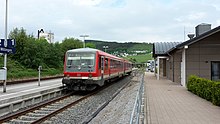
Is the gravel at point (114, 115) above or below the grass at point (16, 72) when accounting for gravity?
below

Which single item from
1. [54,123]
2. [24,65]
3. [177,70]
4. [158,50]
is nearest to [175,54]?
[177,70]

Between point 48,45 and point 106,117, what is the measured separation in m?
39.3

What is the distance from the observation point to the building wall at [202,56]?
1941 centimetres

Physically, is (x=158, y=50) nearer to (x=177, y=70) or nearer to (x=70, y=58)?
(x=177, y=70)

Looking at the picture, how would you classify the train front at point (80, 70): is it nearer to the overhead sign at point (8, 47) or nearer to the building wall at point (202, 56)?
the overhead sign at point (8, 47)

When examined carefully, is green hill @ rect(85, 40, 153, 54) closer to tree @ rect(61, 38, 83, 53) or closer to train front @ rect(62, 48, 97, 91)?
tree @ rect(61, 38, 83, 53)

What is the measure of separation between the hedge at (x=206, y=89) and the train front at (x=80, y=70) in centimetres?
584

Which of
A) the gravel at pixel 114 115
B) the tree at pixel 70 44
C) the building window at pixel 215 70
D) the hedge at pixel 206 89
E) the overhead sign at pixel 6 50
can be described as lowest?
the gravel at pixel 114 115

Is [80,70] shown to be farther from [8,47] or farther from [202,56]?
[202,56]

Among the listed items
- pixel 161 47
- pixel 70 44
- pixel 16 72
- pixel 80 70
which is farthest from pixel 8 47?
pixel 70 44

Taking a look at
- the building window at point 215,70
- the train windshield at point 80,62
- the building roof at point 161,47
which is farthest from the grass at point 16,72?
the building window at point 215,70

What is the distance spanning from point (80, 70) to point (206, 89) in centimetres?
727

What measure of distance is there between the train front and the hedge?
584cm

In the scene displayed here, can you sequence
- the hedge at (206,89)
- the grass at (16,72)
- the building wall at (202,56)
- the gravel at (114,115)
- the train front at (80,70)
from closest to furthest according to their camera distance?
1. the gravel at (114,115)
2. the hedge at (206,89)
3. the train front at (80,70)
4. the building wall at (202,56)
5. the grass at (16,72)
